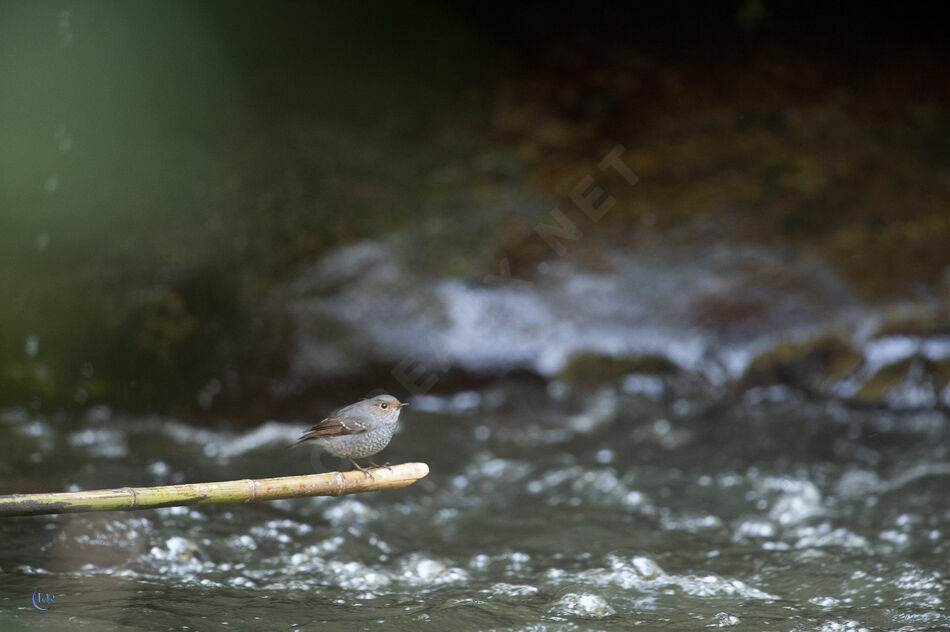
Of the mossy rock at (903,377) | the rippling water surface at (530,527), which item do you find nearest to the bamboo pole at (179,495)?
the rippling water surface at (530,527)

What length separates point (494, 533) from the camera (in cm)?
410

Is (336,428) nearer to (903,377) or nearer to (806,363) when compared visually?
(806,363)

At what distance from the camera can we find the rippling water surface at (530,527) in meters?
3.02

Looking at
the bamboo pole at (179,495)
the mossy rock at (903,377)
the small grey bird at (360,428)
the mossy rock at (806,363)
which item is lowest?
the bamboo pole at (179,495)

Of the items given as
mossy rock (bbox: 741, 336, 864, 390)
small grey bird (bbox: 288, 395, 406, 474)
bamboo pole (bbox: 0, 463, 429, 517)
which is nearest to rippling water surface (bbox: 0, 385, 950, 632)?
mossy rock (bbox: 741, 336, 864, 390)

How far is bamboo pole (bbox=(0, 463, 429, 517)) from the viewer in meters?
2.41

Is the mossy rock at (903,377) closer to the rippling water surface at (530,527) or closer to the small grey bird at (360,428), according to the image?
the rippling water surface at (530,527)

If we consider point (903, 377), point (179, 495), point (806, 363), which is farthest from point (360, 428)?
point (903, 377)

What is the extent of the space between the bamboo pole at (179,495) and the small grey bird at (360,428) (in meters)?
0.20

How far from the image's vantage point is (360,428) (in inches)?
113

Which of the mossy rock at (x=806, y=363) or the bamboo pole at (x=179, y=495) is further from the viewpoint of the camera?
the mossy rock at (x=806, y=363)

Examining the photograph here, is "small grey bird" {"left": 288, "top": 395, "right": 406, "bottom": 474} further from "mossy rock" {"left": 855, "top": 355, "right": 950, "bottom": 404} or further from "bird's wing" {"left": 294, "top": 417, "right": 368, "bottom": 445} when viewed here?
"mossy rock" {"left": 855, "top": 355, "right": 950, "bottom": 404}

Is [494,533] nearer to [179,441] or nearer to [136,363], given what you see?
[179,441]

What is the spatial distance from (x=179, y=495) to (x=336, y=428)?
0.59 metres
